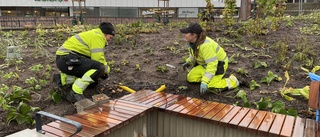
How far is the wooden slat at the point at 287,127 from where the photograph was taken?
278cm

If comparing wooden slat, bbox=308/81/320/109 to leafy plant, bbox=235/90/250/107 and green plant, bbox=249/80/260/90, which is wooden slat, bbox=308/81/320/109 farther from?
green plant, bbox=249/80/260/90

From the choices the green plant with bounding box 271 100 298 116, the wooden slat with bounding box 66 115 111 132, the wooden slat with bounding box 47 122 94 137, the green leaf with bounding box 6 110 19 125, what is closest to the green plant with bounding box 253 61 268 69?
the green plant with bounding box 271 100 298 116

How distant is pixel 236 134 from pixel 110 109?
5.11ft

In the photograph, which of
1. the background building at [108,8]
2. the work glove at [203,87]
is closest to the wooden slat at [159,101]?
the work glove at [203,87]

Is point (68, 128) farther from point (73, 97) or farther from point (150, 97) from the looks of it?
point (150, 97)

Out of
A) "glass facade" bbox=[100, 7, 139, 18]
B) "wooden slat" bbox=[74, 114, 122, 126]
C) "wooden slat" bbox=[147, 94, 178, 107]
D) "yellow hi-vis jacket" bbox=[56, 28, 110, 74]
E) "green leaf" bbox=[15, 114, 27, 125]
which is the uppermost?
"glass facade" bbox=[100, 7, 139, 18]

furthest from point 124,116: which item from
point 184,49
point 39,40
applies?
point 39,40

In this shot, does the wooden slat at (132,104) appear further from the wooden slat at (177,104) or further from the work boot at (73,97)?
the work boot at (73,97)

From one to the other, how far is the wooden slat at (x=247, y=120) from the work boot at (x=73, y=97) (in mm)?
2237

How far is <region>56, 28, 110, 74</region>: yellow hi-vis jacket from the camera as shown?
13.3 ft

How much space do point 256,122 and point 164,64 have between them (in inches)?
128

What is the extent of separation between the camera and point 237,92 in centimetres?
453

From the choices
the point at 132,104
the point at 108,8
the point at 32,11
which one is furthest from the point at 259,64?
the point at 32,11

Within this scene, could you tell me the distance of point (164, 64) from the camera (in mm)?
6094
